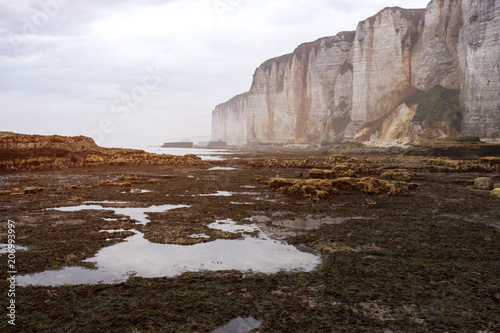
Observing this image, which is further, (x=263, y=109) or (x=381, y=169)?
(x=263, y=109)

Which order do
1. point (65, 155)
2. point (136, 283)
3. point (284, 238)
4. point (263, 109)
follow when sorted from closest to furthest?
point (136, 283)
point (284, 238)
point (65, 155)
point (263, 109)

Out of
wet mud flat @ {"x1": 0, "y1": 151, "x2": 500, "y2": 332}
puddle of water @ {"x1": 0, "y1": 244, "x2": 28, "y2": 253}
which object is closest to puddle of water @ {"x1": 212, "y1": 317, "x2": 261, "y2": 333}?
wet mud flat @ {"x1": 0, "y1": 151, "x2": 500, "y2": 332}

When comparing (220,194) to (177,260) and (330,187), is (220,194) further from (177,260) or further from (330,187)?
(177,260)

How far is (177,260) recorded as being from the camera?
25.0 ft

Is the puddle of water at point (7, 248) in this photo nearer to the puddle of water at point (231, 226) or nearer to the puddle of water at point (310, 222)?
the puddle of water at point (231, 226)

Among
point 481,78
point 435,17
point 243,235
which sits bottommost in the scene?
point 243,235

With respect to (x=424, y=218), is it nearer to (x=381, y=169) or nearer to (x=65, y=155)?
(x=381, y=169)

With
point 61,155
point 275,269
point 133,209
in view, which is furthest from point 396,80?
point 275,269

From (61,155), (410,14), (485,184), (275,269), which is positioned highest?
(410,14)

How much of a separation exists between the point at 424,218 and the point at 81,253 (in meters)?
10.6

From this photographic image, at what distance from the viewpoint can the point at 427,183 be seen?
67.4 feet

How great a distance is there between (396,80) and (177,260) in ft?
251

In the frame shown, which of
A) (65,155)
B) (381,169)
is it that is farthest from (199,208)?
(65,155)

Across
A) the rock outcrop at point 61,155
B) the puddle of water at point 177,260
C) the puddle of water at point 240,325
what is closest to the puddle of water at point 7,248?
the puddle of water at point 177,260
